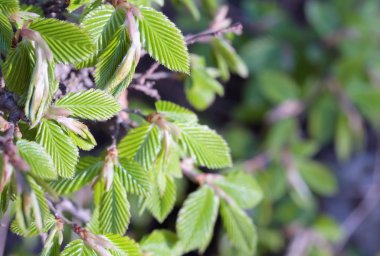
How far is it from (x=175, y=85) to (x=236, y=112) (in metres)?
0.32

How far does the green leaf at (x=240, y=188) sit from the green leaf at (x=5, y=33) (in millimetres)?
546

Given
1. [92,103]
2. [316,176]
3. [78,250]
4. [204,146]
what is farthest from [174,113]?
[316,176]

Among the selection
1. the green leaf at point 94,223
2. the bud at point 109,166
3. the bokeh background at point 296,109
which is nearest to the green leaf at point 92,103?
the bud at point 109,166

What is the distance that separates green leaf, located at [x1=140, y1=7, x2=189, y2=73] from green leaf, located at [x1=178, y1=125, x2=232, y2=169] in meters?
0.15

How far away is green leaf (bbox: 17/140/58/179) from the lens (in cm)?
75

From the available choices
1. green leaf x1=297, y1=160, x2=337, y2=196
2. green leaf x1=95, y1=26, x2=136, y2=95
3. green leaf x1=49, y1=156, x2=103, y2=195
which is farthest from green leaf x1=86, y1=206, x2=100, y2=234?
green leaf x1=297, y1=160, x2=337, y2=196

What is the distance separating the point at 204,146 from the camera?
3.31 feet

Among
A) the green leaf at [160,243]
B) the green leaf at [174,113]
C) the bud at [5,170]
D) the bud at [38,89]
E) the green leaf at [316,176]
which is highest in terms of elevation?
the bud at [38,89]

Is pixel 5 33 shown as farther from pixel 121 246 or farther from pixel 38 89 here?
pixel 121 246

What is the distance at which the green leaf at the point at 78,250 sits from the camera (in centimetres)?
84

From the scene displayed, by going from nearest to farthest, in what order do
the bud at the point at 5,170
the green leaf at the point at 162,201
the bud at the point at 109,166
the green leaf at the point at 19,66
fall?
the bud at the point at 5,170 < the green leaf at the point at 19,66 < the bud at the point at 109,166 < the green leaf at the point at 162,201

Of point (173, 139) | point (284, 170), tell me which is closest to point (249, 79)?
point (284, 170)

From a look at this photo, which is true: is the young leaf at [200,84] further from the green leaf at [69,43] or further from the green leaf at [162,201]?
the green leaf at [69,43]

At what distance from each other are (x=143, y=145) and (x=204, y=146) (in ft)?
0.39
